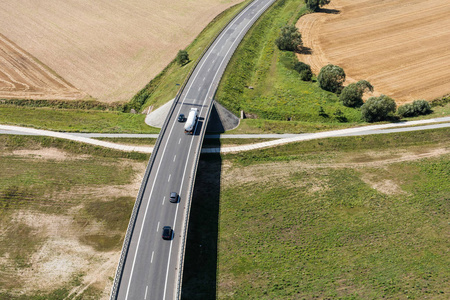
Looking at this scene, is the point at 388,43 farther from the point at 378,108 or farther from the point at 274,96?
the point at 274,96

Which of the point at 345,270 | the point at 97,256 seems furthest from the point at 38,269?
the point at 345,270

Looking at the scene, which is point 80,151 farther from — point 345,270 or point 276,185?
point 345,270

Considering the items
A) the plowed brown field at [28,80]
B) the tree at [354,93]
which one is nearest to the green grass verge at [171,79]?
the plowed brown field at [28,80]

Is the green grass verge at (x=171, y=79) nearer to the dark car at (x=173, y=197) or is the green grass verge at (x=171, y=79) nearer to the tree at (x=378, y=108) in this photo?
the dark car at (x=173, y=197)

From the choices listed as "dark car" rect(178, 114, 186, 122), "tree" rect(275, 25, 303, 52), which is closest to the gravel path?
"dark car" rect(178, 114, 186, 122)

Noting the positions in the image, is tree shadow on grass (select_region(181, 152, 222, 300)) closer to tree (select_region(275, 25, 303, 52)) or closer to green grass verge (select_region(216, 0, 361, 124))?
green grass verge (select_region(216, 0, 361, 124))

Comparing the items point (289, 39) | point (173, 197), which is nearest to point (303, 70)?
point (289, 39)
